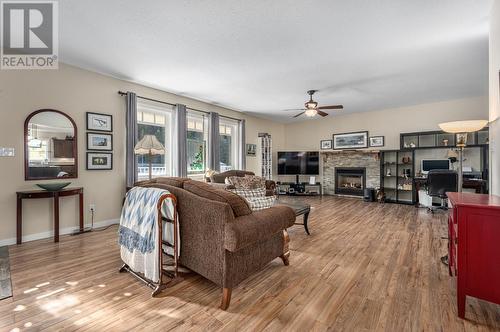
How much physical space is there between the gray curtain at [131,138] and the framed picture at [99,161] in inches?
11.1

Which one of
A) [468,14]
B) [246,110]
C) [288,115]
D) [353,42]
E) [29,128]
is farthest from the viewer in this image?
[288,115]

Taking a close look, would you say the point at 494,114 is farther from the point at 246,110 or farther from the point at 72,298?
the point at 246,110

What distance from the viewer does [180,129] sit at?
17.4 feet

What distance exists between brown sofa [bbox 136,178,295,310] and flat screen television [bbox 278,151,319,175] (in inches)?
241

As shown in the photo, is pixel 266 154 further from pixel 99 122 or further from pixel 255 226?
pixel 255 226

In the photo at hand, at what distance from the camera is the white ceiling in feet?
8.02

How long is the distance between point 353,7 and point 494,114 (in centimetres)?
179

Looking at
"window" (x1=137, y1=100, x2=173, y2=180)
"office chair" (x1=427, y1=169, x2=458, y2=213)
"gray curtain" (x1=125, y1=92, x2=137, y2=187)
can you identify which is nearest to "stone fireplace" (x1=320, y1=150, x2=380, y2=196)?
"office chair" (x1=427, y1=169, x2=458, y2=213)

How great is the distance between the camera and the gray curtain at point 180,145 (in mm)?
5264

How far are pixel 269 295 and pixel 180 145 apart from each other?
13.2ft

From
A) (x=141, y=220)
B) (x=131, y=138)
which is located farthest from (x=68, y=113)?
(x=141, y=220)

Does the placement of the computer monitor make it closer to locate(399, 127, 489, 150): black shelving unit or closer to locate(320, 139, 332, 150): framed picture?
locate(399, 127, 489, 150): black shelving unit

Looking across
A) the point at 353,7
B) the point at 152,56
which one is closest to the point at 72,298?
the point at 152,56

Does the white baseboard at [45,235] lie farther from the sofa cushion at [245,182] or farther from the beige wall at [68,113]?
the sofa cushion at [245,182]
